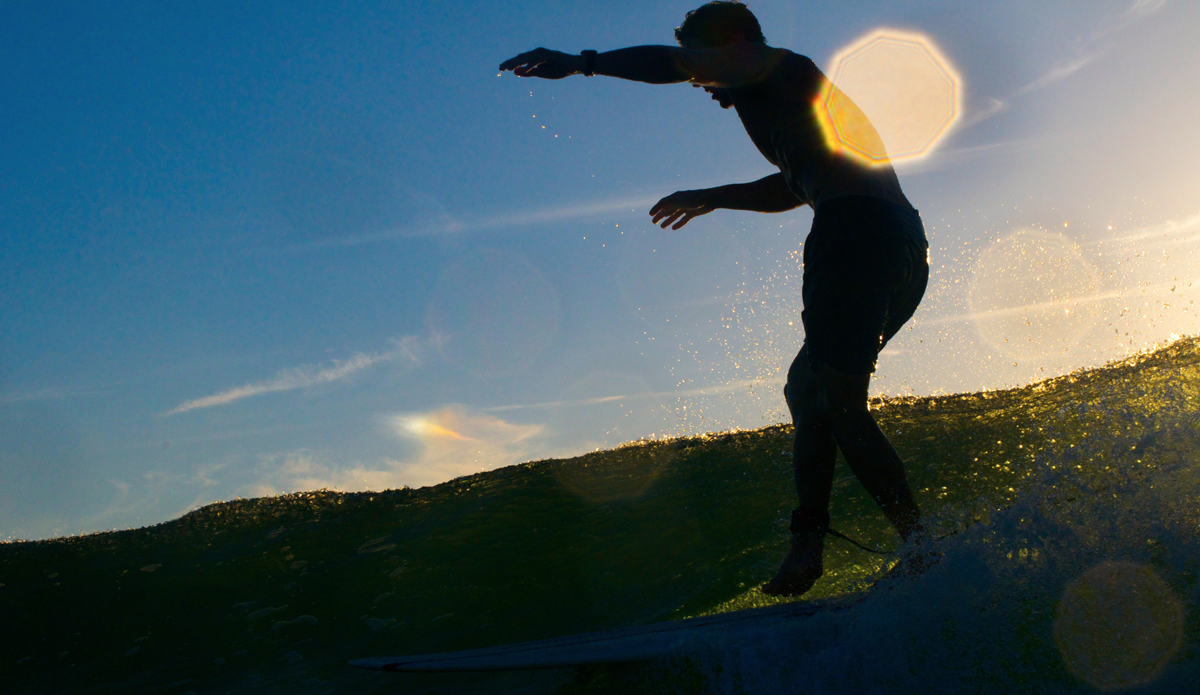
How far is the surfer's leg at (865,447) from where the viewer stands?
5.76ft

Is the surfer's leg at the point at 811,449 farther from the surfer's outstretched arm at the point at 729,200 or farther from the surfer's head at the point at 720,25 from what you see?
the surfer's head at the point at 720,25

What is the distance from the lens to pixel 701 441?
12227 mm

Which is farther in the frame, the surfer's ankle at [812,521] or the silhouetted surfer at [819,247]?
the surfer's ankle at [812,521]

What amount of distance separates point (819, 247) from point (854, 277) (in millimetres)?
147

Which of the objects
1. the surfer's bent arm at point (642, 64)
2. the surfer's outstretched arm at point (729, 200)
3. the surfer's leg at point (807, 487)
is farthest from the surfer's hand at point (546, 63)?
the surfer's leg at point (807, 487)

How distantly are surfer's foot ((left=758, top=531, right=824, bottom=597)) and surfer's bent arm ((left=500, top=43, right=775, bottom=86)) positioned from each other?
147cm

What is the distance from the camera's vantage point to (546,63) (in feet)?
6.31

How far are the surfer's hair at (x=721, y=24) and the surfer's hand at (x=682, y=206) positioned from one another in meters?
0.63

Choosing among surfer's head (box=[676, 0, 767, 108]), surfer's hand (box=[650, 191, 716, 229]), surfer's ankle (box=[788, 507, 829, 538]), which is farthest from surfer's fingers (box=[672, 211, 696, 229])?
surfer's ankle (box=[788, 507, 829, 538])

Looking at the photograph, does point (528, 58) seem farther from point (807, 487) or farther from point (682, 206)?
point (807, 487)

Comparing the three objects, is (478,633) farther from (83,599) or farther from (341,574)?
(83,599)

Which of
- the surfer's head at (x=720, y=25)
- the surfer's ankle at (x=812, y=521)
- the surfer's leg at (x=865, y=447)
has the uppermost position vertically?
the surfer's head at (x=720, y=25)

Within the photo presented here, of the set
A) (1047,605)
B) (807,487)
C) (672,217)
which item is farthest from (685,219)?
(1047,605)

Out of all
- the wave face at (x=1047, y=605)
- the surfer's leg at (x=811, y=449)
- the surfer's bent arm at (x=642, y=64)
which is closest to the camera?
the wave face at (x=1047, y=605)
